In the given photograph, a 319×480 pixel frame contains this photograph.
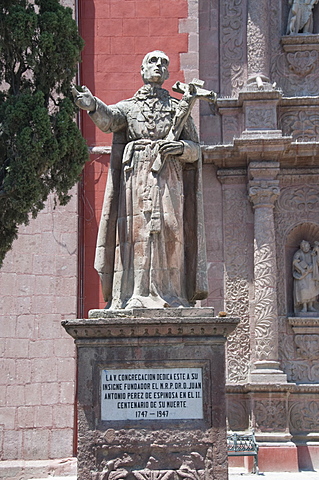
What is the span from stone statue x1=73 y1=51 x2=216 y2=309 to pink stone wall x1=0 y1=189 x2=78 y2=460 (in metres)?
5.40

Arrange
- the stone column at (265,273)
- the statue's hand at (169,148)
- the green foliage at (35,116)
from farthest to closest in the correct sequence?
the stone column at (265,273) → the green foliage at (35,116) → the statue's hand at (169,148)

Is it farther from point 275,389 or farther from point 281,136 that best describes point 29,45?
point 275,389

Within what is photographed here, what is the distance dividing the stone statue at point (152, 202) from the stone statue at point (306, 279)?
5955mm

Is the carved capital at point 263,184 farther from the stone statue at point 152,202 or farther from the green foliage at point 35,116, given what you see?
the stone statue at point 152,202

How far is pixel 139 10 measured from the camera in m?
13.7

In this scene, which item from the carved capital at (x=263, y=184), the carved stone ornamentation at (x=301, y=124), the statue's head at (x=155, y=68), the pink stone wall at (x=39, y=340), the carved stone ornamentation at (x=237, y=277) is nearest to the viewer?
the statue's head at (x=155, y=68)

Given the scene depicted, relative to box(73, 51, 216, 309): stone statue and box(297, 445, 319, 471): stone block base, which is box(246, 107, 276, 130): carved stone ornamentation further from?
box(73, 51, 216, 309): stone statue

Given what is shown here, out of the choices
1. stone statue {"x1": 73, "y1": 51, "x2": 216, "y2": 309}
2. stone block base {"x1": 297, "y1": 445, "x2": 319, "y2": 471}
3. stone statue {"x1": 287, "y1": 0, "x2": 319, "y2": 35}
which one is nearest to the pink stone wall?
stone block base {"x1": 297, "y1": 445, "x2": 319, "y2": 471}

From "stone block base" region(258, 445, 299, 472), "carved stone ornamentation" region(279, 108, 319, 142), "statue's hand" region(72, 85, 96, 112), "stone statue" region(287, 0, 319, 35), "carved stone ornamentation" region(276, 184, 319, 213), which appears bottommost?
"stone block base" region(258, 445, 299, 472)

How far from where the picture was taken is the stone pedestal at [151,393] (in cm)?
632

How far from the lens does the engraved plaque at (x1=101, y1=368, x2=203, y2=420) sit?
21.1 feet

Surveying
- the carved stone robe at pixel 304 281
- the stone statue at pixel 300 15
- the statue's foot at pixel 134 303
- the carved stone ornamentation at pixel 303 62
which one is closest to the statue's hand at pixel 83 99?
the statue's foot at pixel 134 303

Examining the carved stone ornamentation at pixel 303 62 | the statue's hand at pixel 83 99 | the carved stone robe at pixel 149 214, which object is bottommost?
the carved stone robe at pixel 149 214

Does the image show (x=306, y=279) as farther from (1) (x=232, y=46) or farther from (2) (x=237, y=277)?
(1) (x=232, y=46)
